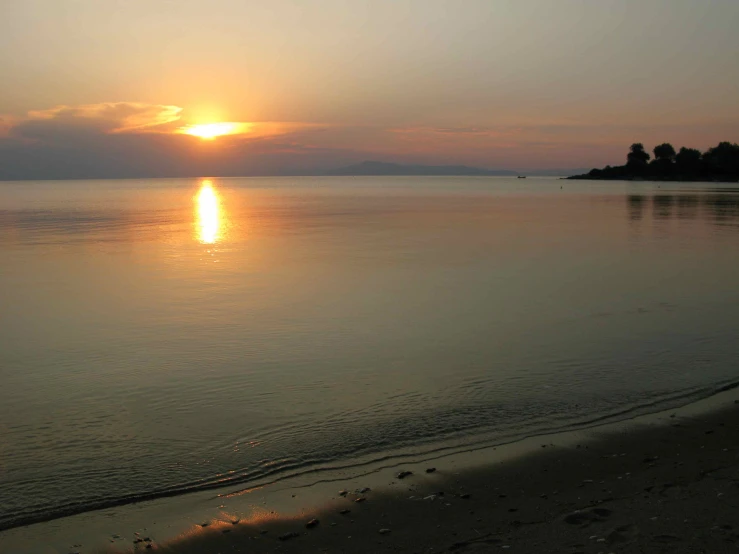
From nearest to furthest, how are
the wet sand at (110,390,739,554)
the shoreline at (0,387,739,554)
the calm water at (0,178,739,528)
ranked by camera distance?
the wet sand at (110,390,739,554) → the shoreline at (0,387,739,554) → the calm water at (0,178,739,528)

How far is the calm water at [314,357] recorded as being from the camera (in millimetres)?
8234

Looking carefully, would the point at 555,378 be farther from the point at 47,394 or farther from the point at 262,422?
the point at 47,394

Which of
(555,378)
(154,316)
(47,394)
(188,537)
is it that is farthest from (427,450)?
(154,316)

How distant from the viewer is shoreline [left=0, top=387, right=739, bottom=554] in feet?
19.3

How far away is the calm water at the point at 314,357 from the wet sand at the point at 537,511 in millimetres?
1140

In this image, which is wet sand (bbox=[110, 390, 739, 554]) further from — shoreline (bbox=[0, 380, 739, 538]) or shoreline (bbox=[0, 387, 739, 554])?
shoreline (bbox=[0, 380, 739, 538])

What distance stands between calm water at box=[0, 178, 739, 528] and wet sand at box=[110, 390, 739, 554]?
1.14 meters

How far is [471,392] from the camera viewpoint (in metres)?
10.4

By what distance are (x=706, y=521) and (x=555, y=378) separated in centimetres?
521

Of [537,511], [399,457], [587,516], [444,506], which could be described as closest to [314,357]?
[399,457]

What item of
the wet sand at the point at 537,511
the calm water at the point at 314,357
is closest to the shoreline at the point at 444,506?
the wet sand at the point at 537,511

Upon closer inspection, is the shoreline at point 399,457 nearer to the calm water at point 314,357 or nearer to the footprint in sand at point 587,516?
the calm water at point 314,357

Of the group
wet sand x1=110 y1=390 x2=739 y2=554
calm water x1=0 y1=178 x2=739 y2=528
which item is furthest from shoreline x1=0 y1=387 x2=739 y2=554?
calm water x1=0 y1=178 x2=739 y2=528

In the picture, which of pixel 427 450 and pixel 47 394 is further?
pixel 47 394
